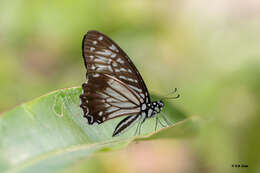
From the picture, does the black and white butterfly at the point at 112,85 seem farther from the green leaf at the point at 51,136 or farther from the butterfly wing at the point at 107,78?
the green leaf at the point at 51,136

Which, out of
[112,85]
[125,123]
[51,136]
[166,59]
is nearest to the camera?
[51,136]

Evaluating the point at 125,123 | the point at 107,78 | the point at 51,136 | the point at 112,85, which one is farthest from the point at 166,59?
the point at 51,136

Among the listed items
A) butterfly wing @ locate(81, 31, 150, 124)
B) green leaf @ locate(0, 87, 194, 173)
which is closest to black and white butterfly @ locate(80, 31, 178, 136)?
butterfly wing @ locate(81, 31, 150, 124)

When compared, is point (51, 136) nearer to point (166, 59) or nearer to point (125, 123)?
point (125, 123)

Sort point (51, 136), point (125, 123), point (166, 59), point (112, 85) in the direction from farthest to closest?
point (166, 59) < point (112, 85) < point (125, 123) < point (51, 136)

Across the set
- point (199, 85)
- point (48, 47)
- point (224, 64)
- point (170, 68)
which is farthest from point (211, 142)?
point (48, 47)

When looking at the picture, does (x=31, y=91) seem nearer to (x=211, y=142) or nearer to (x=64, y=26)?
(x=64, y=26)
